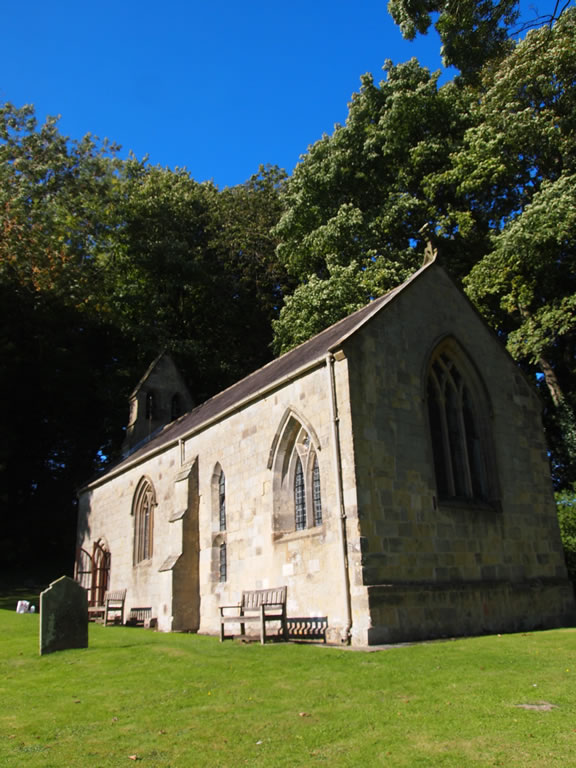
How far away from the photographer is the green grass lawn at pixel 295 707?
18.1ft

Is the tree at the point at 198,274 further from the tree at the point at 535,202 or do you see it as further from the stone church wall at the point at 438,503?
the stone church wall at the point at 438,503

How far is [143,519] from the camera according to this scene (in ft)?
72.2

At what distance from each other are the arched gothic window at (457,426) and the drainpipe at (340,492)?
2.88 metres

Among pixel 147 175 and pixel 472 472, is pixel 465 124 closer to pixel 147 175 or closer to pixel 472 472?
pixel 472 472

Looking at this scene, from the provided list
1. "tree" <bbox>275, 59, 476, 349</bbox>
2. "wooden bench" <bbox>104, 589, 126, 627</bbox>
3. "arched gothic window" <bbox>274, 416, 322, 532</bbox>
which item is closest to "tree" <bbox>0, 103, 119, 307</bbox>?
"tree" <bbox>275, 59, 476, 349</bbox>

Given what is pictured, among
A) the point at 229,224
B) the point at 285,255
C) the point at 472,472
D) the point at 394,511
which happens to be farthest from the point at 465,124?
the point at 394,511

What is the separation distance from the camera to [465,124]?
27797 millimetres

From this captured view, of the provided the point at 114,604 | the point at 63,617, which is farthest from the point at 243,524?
the point at 114,604

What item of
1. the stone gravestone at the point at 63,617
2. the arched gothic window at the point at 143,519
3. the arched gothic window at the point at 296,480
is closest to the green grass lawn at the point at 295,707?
the stone gravestone at the point at 63,617

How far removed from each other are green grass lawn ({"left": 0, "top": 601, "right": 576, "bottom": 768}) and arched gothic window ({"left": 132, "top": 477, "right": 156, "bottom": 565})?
31.8 feet

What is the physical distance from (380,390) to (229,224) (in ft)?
86.9

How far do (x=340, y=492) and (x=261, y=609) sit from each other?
2854 mm

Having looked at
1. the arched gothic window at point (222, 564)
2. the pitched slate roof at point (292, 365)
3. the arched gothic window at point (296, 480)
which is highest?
the pitched slate roof at point (292, 365)

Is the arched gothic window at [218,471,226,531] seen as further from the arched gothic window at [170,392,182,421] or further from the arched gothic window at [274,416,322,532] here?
the arched gothic window at [170,392,182,421]
